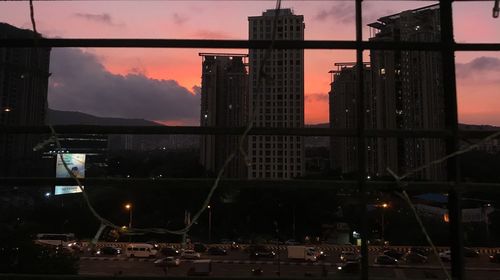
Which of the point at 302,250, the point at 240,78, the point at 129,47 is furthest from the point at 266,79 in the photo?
the point at 240,78

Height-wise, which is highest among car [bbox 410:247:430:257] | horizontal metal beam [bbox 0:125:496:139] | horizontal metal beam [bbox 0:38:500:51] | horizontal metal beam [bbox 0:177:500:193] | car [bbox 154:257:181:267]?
horizontal metal beam [bbox 0:38:500:51]

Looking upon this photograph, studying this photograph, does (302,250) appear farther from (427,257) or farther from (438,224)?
(438,224)

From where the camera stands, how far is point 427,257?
26391mm

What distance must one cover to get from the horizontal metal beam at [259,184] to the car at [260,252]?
26475mm

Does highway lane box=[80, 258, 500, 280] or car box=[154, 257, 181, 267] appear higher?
car box=[154, 257, 181, 267]

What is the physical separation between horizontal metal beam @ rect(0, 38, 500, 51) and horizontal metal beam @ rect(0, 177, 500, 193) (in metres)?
0.57

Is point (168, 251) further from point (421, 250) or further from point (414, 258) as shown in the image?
point (421, 250)

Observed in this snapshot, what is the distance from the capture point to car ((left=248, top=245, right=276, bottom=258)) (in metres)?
27.1

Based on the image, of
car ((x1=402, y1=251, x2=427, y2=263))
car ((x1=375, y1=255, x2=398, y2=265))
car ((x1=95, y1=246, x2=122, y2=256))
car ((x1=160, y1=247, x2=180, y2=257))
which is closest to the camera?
car ((x1=375, y1=255, x2=398, y2=265))

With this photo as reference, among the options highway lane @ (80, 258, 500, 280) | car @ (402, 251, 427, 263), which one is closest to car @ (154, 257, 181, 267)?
highway lane @ (80, 258, 500, 280)

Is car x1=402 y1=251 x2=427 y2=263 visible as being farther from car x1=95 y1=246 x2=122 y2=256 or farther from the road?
car x1=95 y1=246 x2=122 y2=256

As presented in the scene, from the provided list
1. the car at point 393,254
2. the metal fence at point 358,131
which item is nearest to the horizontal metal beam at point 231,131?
the metal fence at point 358,131

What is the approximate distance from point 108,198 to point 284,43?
3871 centimetres

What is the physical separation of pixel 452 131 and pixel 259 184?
2.69 feet
